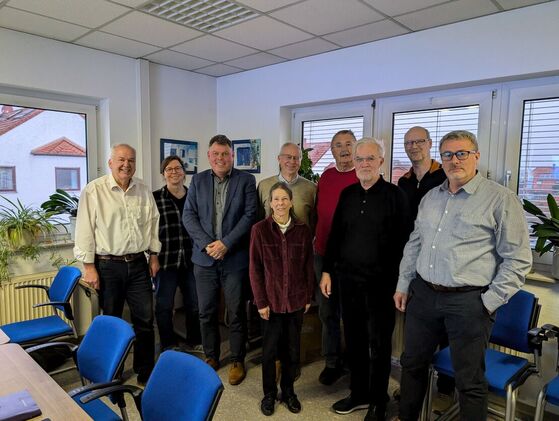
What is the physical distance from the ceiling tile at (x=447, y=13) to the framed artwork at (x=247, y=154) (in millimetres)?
2064

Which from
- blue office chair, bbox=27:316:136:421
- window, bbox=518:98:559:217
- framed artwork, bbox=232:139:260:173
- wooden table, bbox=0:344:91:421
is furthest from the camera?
framed artwork, bbox=232:139:260:173

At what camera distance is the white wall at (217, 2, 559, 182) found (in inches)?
108

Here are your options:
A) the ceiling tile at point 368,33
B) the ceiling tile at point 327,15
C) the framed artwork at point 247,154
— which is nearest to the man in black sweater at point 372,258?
the ceiling tile at point 327,15

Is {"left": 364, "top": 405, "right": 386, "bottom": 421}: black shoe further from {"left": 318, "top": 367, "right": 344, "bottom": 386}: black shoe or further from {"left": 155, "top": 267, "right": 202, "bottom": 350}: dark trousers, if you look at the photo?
{"left": 155, "top": 267, "right": 202, "bottom": 350}: dark trousers

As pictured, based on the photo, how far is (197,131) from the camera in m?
4.69

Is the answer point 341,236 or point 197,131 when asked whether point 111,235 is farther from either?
point 197,131

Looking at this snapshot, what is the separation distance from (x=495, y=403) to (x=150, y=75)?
421cm

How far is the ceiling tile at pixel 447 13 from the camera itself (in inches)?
105

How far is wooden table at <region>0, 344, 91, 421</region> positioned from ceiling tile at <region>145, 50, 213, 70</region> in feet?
9.89

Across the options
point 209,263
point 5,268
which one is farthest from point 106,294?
point 5,268

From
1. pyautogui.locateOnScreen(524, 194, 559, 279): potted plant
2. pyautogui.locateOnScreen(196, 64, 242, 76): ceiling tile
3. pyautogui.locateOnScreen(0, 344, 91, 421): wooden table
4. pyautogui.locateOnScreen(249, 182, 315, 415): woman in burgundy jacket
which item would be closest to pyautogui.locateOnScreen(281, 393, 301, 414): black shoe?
pyautogui.locateOnScreen(249, 182, 315, 415): woman in burgundy jacket

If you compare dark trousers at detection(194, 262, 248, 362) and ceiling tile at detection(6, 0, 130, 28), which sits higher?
ceiling tile at detection(6, 0, 130, 28)

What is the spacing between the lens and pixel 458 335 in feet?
6.25

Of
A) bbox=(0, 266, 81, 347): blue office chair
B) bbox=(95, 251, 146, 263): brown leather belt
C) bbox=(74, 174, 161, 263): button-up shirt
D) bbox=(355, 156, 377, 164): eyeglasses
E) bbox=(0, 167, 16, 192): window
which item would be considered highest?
bbox=(355, 156, 377, 164): eyeglasses
